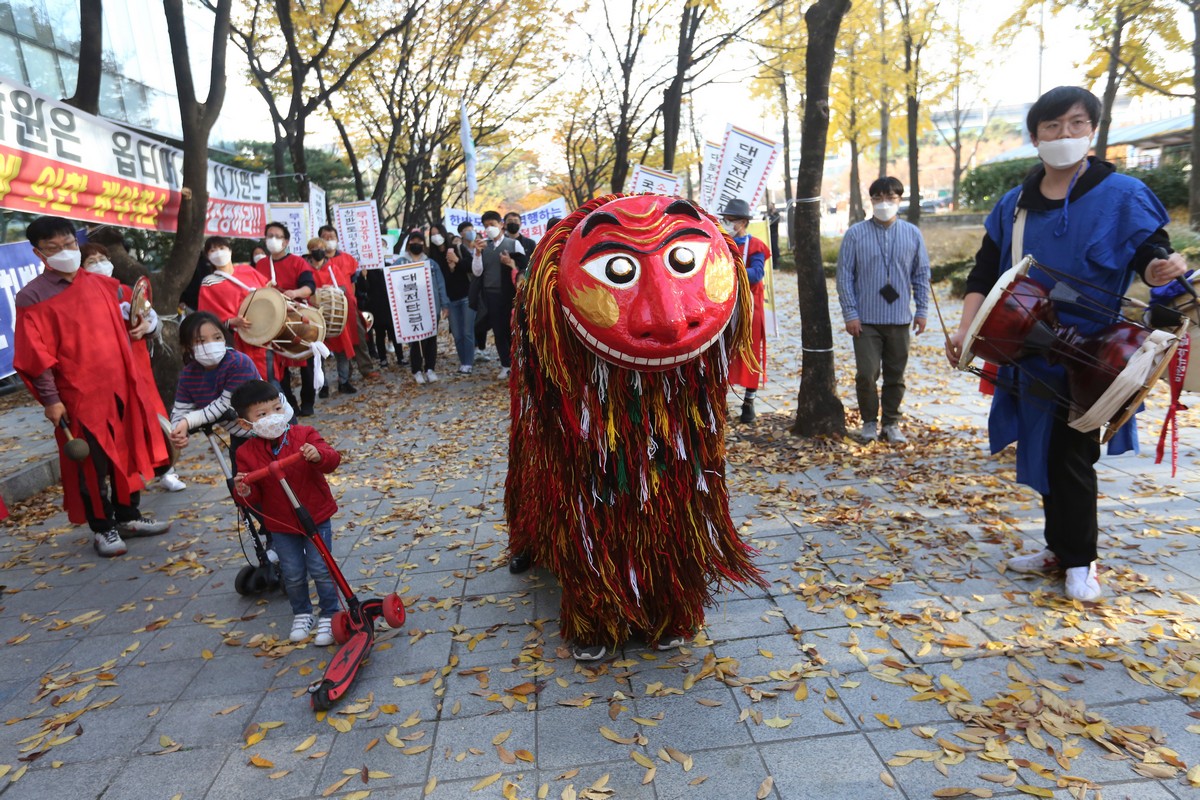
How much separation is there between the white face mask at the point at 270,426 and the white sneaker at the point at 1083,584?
144 inches

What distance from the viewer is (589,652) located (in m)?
3.12

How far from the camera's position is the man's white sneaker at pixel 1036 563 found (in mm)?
3604

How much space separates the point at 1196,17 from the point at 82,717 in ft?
45.7

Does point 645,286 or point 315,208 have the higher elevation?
point 315,208

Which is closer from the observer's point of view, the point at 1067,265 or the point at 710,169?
the point at 1067,265

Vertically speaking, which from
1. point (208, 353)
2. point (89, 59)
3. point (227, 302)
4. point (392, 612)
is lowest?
point (392, 612)

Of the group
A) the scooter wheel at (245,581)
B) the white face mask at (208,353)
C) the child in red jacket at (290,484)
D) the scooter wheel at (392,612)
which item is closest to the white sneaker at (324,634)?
the child in red jacket at (290,484)

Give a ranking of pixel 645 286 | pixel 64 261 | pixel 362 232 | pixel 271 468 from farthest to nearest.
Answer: pixel 362 232, pixel 64 261, pixel 271 468, pixel 645 286

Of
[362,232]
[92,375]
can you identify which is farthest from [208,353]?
[362,232]

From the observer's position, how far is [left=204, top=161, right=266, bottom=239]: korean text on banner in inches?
366

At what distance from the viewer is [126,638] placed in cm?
373

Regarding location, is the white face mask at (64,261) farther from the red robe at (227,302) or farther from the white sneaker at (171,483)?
the white sneaker at (171,483)

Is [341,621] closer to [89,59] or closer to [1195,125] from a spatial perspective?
[89,59]

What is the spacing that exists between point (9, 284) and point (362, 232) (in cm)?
532
